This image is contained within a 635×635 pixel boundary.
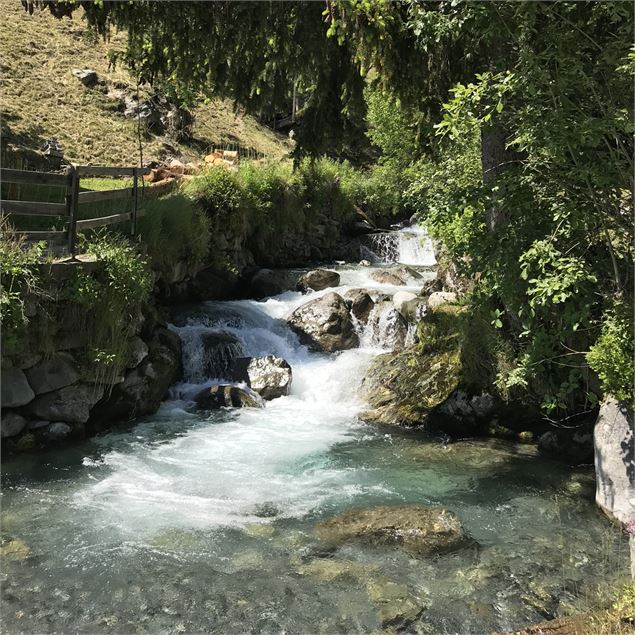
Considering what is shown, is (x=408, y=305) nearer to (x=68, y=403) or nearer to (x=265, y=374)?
(x=265, y=374)

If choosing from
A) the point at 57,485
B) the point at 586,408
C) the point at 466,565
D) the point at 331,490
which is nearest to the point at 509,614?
the point at 466,565

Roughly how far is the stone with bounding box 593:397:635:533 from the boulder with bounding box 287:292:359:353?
6399 millimetres

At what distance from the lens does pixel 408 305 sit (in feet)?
41.8

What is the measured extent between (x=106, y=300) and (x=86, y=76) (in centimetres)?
2199

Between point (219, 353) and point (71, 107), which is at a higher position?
point (71, 107)

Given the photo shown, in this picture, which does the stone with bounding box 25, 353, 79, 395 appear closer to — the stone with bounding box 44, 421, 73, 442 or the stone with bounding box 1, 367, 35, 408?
the stone with bounding box 1, 367, 35, 408

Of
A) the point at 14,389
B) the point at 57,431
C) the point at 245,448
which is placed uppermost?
the point at 14,389

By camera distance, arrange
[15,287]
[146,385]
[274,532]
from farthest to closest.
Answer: [146,385] → [15,287] → [274,532]

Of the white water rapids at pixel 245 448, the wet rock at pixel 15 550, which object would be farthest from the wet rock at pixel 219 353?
the wet rock at pixel 15 550

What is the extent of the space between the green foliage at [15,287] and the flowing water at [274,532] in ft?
5.36

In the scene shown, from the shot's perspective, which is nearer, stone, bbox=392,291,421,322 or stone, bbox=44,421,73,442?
stone, bbox=44,421,73,442

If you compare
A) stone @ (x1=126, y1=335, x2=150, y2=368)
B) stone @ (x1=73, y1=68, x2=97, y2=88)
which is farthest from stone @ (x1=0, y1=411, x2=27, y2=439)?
stone @ (x1=73, y1=68, x2=97, y2=88)

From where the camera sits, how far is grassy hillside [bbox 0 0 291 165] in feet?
73.2

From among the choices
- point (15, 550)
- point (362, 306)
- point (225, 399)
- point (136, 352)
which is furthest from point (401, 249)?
point (15, 550)
